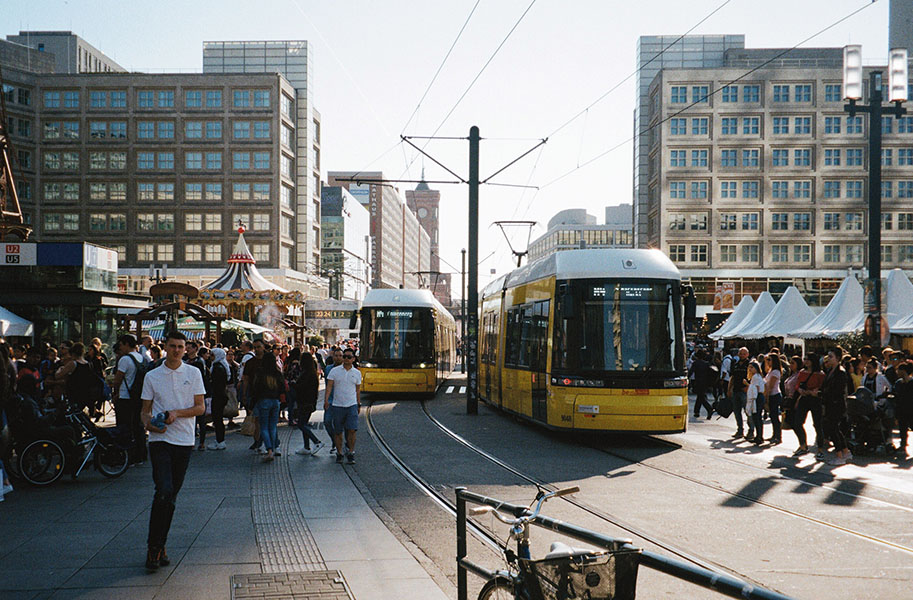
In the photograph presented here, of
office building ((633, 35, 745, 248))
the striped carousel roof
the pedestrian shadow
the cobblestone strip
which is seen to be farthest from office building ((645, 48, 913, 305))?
the cobblestone strip

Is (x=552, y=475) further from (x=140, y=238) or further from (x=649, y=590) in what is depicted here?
(x=140, y=238)

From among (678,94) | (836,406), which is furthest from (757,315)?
(678,94)

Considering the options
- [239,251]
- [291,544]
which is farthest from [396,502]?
[239,251]

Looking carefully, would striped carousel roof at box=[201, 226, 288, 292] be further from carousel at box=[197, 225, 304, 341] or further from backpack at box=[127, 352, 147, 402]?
backpack at box=[127, 352, 147, 402]

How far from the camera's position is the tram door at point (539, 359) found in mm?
15641

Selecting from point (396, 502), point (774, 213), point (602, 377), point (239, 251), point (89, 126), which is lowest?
point (396, 502)

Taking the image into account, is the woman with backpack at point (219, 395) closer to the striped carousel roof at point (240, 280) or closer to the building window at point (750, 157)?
the striped carousel roof at point (240, 280)

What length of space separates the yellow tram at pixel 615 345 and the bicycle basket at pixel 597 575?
37.1 ft

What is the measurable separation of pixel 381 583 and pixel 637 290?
931 centimetres

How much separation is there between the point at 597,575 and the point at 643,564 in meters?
0.18

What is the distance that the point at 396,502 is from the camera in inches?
386

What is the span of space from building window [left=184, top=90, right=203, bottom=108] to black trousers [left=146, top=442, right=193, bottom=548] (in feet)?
241

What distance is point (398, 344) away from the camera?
84.7 ft

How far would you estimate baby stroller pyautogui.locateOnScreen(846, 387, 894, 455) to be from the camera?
14.7 m
